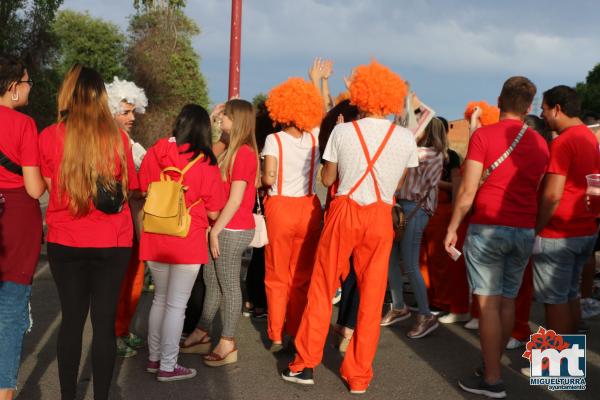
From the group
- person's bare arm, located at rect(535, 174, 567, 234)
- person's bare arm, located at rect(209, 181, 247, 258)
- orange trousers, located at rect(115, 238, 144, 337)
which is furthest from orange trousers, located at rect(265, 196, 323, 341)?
person's bare arm, located at rect(535, 174, 567, 234)

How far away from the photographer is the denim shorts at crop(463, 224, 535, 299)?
3.93 m

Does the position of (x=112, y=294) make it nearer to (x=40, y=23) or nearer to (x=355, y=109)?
(x=355, y=109)

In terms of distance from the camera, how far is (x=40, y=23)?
87.9ft

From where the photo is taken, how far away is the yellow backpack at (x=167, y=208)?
3.71 meters

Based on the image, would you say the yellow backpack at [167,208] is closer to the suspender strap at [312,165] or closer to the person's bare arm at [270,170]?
the person's bare arm at [270,170]

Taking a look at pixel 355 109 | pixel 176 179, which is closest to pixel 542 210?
pixel 355 109

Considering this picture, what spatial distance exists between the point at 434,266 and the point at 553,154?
2.21 meters

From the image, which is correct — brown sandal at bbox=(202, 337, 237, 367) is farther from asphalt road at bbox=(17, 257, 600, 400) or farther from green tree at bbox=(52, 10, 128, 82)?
green tree at bbox=(52, 10, 128, 82)

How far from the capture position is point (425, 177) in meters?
5.38

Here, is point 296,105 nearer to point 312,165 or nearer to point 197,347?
point 312,165

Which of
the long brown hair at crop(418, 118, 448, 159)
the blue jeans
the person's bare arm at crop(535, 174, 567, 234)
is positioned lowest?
the blue jeans

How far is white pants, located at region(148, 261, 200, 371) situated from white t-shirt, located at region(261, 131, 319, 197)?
3.23ft

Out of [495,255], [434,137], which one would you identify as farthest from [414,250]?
[495,255]

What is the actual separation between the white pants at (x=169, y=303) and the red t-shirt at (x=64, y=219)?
28.0 inches
